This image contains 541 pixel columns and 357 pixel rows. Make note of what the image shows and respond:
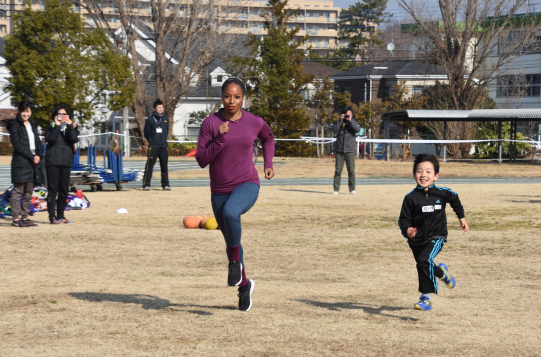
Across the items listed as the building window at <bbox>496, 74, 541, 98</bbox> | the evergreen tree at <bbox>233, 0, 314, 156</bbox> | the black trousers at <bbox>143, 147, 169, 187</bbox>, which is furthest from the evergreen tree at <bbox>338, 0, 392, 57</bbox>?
the black trousers at <bbox>143, 147, 169, 187</bbox>

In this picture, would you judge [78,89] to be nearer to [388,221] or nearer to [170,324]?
[388,221]

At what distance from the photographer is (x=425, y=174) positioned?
5.78m

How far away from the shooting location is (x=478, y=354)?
466 cm

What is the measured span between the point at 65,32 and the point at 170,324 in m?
34.9

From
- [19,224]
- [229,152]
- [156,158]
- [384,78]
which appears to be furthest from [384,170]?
[384,78]

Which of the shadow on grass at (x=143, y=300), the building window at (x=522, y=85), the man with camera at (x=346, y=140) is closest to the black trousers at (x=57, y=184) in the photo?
the shadow on grass at (x=143, y=300)

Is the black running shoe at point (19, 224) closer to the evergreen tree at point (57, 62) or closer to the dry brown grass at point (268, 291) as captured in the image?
the dry brown grass at point (268, 291)

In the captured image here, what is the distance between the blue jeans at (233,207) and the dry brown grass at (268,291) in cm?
66

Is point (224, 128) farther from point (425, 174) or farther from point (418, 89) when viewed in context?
point (418, 89)

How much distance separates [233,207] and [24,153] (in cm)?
630

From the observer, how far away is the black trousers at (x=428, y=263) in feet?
19.1

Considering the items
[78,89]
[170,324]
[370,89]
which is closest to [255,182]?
[170,324]

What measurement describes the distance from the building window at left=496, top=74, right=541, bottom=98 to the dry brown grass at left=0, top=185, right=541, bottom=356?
166 ft

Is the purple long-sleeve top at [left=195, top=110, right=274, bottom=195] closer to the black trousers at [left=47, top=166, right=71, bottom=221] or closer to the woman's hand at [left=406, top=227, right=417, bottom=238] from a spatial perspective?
the woman's hand at [left=406, top=227, right=417, bottom=238]
